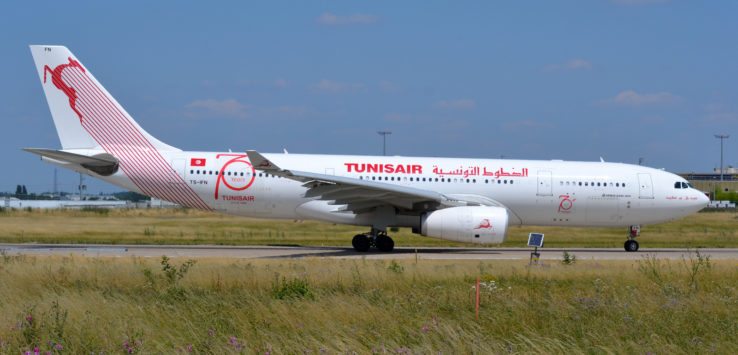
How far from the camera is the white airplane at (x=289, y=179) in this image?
961 inches

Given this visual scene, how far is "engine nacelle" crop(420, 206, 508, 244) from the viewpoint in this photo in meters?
21.8

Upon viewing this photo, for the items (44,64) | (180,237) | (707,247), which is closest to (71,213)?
(180,237)

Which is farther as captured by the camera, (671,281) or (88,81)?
(88,81)

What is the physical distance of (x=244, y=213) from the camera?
→ 25109mm

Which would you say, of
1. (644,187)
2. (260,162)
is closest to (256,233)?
(260,162)

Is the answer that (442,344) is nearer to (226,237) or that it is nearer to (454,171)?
(454,171)

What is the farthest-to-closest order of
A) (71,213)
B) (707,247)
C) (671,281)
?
(71,213) → (707,247) → (671,281)

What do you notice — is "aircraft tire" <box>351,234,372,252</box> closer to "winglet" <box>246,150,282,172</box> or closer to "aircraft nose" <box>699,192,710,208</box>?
"winglet" <box>246,150,282,172</box>

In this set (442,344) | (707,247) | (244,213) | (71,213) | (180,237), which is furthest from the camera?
(71,213)

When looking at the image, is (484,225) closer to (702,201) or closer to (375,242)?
(375,242)

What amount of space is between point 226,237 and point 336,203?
9.69 metres

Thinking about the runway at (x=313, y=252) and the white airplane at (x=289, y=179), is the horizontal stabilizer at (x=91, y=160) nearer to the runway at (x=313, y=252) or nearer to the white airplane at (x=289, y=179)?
the white airplane at (x=289, y=179)

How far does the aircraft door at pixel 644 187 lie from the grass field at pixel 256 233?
15.2ft

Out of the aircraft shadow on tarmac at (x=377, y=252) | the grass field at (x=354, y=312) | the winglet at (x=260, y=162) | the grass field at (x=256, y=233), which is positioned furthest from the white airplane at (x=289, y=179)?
the grass field at (x=354, y=312)
